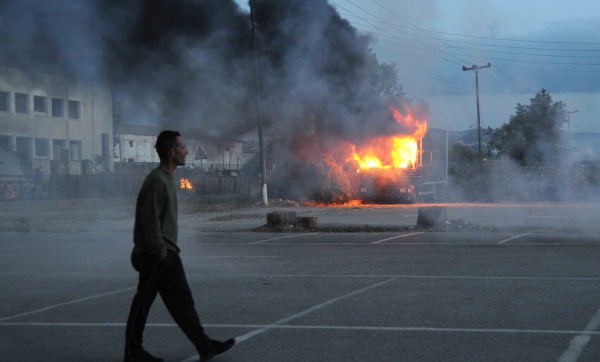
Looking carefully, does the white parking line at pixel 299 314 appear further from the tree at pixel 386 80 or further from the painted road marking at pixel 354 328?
the tree at pixel 386 80

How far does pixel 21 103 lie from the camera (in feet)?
49.9

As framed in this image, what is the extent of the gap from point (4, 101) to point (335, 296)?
8.85 m

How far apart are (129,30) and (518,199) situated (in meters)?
27.0

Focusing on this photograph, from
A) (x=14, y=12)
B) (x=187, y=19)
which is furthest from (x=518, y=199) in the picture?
(x=14, y=12)

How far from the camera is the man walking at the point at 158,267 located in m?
6.41

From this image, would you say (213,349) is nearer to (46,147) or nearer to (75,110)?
(75,110)

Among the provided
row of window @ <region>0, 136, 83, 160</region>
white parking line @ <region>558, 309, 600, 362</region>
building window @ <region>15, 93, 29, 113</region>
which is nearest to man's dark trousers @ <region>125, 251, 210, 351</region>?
white parking line @ <region>558, 309, 600, 362</region>

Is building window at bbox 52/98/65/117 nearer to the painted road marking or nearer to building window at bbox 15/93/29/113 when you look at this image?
building window at bbox 15/93/29/113

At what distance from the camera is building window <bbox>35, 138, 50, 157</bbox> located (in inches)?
711

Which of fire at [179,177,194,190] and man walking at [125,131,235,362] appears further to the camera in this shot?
fire at [179,177,194,190]

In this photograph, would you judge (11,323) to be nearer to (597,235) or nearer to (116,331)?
(116,331)

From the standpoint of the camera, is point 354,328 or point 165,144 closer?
point 165,144

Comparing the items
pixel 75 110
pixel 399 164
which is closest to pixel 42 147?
pixel 75 110

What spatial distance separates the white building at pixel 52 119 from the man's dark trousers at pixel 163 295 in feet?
27.9
